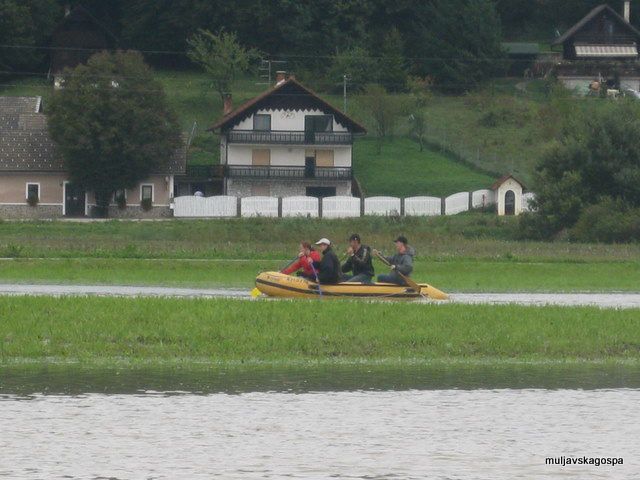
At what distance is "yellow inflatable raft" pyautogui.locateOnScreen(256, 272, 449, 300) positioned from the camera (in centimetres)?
3347

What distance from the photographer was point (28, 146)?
91312 millimetres

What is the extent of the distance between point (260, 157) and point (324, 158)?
3917mm

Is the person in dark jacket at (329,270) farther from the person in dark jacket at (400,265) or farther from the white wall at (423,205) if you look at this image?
the white wall at (423,205)

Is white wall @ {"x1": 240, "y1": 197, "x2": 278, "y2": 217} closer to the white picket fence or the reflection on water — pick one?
the white picket fence

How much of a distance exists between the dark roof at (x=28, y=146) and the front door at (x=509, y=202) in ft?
62.2

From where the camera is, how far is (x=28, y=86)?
362 ft

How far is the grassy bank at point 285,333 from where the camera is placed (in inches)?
1091

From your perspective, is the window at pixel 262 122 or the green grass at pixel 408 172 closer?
the green grass at pixel 408 172

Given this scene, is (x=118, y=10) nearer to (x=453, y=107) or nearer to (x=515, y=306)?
(x=453, y=107)

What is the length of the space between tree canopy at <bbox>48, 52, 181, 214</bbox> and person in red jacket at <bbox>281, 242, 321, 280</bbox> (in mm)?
51627

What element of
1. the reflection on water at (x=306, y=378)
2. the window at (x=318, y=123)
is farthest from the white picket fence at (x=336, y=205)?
the reflection on water at (x=306, y=378)

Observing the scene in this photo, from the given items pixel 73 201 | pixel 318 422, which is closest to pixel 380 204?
pixel 73 201

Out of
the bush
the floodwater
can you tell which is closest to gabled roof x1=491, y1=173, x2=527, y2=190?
the bush

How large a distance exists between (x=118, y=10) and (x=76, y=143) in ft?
130
